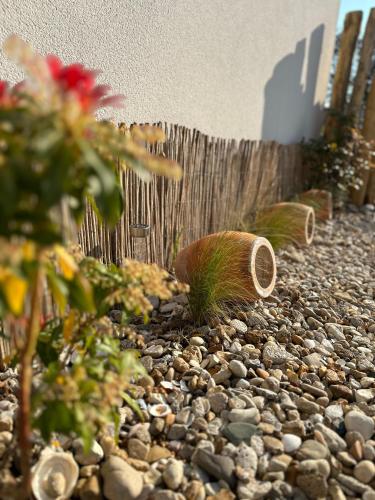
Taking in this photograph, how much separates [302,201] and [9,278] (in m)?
4.59

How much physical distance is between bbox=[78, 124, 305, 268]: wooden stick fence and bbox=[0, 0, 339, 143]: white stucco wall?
0.97ft

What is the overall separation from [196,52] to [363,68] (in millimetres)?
3892

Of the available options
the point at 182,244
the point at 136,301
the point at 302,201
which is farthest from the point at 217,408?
the point at 302,201

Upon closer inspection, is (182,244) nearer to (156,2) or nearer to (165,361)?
(165,361)

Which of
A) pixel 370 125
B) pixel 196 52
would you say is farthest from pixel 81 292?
pixel 370 125

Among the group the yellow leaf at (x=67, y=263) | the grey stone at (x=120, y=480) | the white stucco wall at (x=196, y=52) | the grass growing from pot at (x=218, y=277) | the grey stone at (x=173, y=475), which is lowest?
the grey stone at (x=173, y=475)

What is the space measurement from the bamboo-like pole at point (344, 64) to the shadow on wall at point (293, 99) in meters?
0.32

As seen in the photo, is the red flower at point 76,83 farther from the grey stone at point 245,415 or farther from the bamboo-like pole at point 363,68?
the bamboo-like pole at point 363,68

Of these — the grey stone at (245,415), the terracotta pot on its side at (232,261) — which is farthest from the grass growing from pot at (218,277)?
the grey stone at (245,415)

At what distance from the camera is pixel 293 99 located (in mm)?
5754

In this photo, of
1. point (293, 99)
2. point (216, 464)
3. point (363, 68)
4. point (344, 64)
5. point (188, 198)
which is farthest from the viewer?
point (344, 64)

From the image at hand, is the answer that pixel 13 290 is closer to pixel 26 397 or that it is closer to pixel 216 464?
pixel 26 397

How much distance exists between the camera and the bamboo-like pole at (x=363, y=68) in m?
5.97

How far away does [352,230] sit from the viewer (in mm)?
5090
